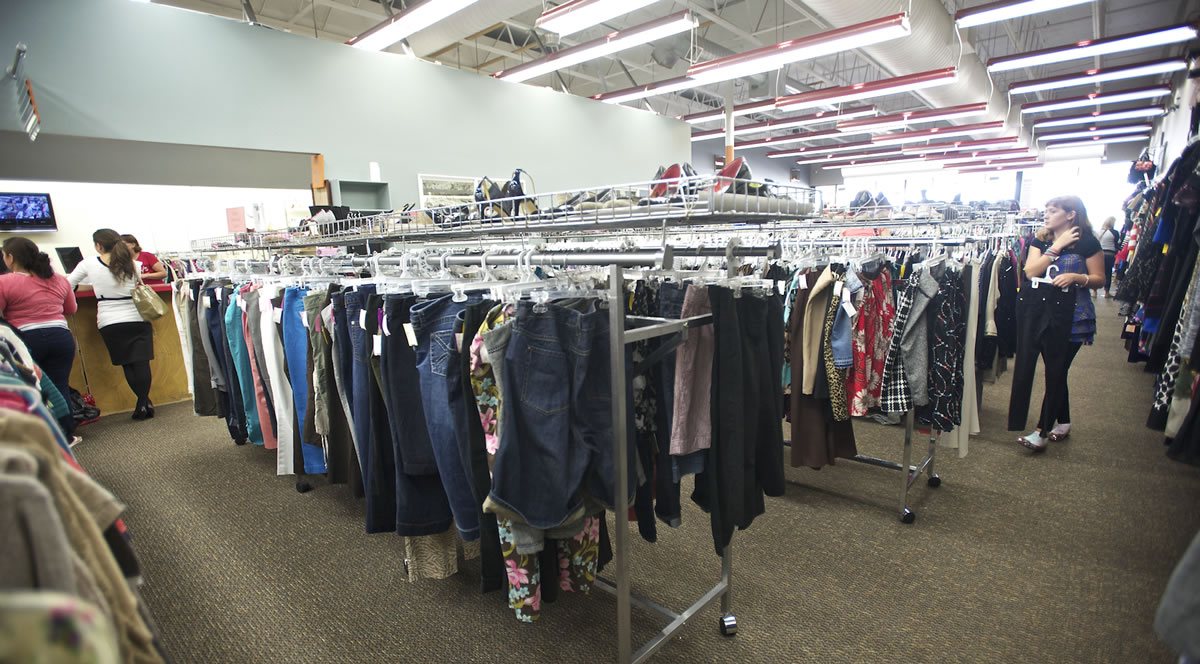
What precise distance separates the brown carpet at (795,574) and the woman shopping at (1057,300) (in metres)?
0.54

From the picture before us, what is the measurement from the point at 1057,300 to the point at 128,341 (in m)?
6.58

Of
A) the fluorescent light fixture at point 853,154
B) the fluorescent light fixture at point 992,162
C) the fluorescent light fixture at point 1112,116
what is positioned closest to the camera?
the fluorescent light fixture at point 1112,116

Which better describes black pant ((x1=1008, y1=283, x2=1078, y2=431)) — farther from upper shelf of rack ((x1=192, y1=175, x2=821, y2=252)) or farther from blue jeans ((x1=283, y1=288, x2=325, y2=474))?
blue jeans ((x1=283, y1=288, x2=325, y2=474))

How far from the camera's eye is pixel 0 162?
4770 millimetres

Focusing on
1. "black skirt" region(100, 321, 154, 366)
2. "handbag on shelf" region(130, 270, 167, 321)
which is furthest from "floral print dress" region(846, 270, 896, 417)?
"black skirt" region(100, 321, 154, 366)

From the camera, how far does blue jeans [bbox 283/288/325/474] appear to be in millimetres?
2389

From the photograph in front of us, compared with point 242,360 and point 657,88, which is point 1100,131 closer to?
point 657,88

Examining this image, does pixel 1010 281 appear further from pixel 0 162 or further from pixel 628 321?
pixel 0 162

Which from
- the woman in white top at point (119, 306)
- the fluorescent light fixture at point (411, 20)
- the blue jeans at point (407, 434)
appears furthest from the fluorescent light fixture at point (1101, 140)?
the woman in white top at point (119, 306)

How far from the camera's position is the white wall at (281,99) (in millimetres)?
4676

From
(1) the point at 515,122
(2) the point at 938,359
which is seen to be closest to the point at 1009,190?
(1) the point at 515,122

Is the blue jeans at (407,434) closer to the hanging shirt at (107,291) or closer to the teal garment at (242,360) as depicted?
the teal garment at (242,360)

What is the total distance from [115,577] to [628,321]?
1.25m

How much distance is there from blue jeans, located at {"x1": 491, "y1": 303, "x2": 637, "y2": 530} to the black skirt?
4.59 meters
